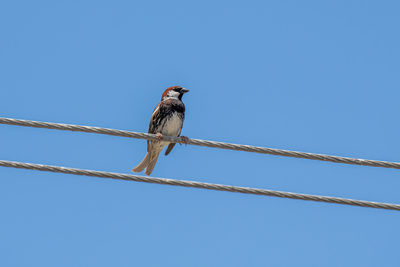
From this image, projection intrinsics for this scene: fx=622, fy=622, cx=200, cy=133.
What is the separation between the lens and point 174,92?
874 cm

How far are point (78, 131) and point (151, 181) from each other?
69 cm

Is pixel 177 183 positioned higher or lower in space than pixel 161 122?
lower

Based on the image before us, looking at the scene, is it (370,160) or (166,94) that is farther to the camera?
(166,94)

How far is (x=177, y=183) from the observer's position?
4797mm

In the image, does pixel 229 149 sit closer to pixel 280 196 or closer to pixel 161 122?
pixel 280 196

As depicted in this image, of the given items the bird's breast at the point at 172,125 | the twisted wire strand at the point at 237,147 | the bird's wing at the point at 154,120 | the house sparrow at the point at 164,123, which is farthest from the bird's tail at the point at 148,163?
the twisted wire strand at the point at 237,147

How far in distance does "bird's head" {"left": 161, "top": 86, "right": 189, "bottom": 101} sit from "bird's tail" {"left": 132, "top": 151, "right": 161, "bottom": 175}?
81cm

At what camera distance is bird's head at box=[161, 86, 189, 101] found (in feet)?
28.6

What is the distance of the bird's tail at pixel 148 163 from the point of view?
8.48m

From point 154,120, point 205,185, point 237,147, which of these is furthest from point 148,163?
point 205,185

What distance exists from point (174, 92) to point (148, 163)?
3.49 ft

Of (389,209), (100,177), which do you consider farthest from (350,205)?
(100,177)

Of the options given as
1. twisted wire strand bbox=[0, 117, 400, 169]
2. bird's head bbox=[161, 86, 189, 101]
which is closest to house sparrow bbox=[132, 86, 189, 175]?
bird's head bbox=[161, 86, 189, 101]

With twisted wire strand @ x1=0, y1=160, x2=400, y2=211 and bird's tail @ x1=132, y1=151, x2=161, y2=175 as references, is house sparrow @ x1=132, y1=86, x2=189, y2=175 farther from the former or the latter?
twisted wire strand @ x1=0, y1=160, x2=400, y2=211
